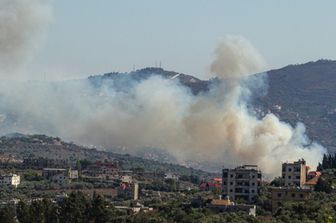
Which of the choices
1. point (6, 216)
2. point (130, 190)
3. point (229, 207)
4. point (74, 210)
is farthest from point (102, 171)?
point (74, 210)

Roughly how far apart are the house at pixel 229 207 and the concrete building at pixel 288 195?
1.72 m

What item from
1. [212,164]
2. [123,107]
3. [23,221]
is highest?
[123,107]

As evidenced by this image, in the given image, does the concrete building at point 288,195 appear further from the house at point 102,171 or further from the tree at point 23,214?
the house at point 102,171

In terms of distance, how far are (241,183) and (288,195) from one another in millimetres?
7760

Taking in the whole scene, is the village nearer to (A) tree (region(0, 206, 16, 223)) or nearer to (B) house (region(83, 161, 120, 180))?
(B) house (region(83, 161, 120, 180))

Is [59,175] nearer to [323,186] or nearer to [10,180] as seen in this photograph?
[10,180]

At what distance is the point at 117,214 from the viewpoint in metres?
A: 59.2

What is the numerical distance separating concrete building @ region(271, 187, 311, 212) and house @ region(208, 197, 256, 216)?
1.72m

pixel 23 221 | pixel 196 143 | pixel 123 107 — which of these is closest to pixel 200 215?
pixel 23 221

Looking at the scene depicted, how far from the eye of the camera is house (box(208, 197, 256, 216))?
57841 mm

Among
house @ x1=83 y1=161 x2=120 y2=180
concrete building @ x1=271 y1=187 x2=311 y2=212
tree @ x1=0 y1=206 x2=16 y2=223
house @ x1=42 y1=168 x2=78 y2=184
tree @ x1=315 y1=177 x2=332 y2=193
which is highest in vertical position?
house @ x1=83 y1=161 x2=120 y2=180

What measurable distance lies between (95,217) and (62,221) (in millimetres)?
1888

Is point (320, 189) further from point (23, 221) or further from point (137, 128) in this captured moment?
point (137, 128)

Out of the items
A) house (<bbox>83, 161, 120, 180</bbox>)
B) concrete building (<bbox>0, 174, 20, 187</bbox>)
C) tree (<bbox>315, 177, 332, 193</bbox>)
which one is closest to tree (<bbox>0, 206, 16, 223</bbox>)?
tree (<bbox>315, 177, 332, 193</bbox>)
